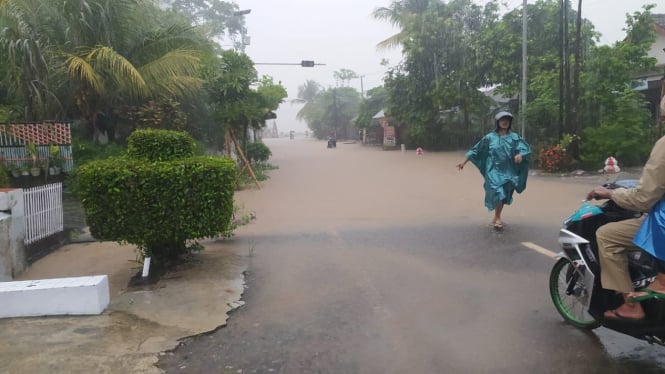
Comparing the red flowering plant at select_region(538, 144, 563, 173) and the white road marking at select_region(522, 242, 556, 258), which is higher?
the red flowering plant at select_region(538, 144, 563, 173)

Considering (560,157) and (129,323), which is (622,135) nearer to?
(560,157)

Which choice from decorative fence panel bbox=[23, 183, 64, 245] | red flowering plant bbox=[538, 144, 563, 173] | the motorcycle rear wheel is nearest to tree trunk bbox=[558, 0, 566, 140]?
red flowering plant bbox=[538, 144, 563, 173]

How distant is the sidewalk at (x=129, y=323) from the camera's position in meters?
3.41

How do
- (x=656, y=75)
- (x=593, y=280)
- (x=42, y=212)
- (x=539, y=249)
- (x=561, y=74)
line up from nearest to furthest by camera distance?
(x=593, y=280) < (x=539, y=249) < (x=42, y=212) < (x=561, y=74) < (x=656, y=75)

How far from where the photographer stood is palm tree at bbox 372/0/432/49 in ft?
96.0

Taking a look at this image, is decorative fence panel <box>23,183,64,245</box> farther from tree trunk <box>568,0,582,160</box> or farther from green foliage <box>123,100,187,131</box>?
tree trunk <box>568,0,582,160</box>

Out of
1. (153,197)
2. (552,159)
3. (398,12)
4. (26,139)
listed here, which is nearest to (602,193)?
(153,197)

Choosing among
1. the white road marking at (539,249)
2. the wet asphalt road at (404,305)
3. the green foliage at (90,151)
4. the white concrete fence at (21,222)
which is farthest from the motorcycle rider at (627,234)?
the green foliage at (90,151)

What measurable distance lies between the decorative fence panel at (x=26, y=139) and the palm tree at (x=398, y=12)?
20.9 metres

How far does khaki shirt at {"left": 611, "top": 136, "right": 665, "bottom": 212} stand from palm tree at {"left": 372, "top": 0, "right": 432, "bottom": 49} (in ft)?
88.0

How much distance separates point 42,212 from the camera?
23.2ft

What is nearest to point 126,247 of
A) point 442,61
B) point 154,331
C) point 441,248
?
point 154,331

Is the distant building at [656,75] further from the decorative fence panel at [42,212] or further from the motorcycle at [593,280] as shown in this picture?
the decorative fence panel at [42,212]

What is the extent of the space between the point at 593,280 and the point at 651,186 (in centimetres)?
72
